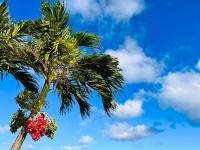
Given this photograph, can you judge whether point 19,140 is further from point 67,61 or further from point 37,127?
point 67,61

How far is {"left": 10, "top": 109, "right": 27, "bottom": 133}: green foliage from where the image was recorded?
69.4 feet

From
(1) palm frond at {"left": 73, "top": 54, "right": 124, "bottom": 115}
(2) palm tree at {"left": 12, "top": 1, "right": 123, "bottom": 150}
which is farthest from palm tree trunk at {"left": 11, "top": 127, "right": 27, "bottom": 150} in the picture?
(1) palm frond at {"left": 73, "top": 54, "right": 124, "bottom": 115}

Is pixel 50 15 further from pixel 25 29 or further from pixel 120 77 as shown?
pixel 120 77

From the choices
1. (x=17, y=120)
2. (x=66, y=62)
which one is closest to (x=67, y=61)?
(x=66, y=62)

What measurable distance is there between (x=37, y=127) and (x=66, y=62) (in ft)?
10.2

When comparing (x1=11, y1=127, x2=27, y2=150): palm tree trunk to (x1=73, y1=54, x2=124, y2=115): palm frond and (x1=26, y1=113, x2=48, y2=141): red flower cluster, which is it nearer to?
(x1=26, y1=113, x2=48, y2=141): red flower cluster

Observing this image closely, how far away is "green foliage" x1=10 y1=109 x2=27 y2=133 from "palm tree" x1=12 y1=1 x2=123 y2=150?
2.17 ft

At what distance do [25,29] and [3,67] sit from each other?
7.06 feet

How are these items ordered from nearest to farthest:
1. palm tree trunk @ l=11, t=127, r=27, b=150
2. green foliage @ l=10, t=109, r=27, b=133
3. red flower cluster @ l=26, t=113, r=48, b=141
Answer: palm tree trunk @ l=11, t=127, r=27, b=150
red flower cluster @ l=26, t=113, r=48, b=141
green foliage @ l=10, t=109, r=27, b=133

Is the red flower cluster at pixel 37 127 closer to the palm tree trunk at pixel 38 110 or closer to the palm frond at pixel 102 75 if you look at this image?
the palm tree trunk at pixel 38 110

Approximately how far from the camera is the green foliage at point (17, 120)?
69.4ft

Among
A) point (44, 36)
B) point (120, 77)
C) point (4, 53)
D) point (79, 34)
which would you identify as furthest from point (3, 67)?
point (120, 77)

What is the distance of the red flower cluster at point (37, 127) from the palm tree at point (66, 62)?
391 millimetres

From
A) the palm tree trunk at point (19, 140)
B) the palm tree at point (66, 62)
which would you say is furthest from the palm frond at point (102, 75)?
the palm tree trunk at point (19, 140)
